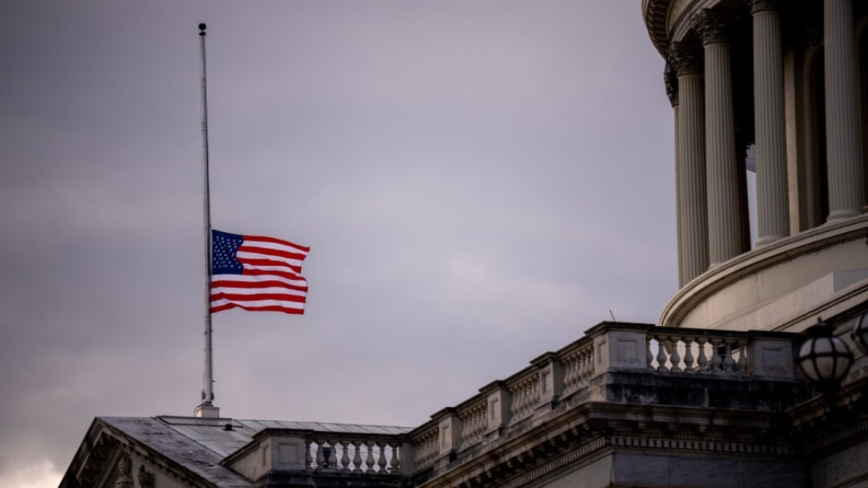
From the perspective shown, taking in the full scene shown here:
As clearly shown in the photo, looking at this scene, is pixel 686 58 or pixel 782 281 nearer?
pixel 782 281

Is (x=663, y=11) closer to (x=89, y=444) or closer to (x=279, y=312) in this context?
(x=279, y=312)

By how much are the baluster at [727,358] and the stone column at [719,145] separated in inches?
452

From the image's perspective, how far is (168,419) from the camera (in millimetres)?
54125

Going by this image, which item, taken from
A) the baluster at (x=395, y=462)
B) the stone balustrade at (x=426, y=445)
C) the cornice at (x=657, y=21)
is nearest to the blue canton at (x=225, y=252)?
the baluster at (x=395, y=462)

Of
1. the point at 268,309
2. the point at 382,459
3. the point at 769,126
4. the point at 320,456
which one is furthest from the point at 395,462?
the point at 769,126

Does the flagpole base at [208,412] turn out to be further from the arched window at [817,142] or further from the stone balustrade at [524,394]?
the stone balustrade at [524,394]

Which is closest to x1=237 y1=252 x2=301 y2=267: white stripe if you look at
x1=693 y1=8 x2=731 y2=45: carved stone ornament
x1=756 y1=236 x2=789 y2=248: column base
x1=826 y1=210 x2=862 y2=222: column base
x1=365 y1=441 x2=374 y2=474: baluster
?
x1=365 y1=441 x2=374 y2=474: baluster

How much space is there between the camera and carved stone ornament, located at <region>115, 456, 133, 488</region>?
52.7 meters

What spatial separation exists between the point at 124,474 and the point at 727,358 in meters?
18.9

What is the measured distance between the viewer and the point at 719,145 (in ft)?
171

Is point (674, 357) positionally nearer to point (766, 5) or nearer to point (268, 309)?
point (766, 5)

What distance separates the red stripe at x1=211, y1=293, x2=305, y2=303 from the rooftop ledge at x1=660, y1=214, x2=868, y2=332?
10.3 metres

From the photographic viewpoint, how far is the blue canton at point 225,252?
5603 centimetres

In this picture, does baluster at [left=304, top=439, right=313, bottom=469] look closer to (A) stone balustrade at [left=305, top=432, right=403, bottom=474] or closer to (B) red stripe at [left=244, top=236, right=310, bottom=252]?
(A) stone balustrade at [left=305, top=432, right=403, bottom=474]
